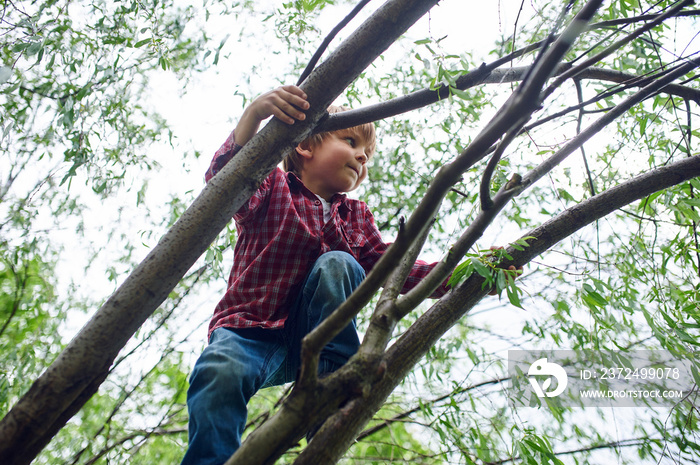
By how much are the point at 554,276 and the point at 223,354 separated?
196cm

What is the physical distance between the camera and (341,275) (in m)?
1.27

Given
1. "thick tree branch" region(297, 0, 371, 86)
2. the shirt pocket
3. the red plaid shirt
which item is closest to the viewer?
"thick tree branch" region(297, 0, 371, 86)

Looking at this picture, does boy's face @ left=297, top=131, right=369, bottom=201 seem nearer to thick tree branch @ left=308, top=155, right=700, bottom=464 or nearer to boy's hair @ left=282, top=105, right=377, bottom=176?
boy's hair @ left=282, top=105, right=377, bottom=176

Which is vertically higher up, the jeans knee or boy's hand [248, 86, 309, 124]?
boy's hand [248, 86, 309, 124]

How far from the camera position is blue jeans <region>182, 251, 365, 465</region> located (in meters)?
1.02

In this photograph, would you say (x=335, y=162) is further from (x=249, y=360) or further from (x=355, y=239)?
(x=249, y=360)

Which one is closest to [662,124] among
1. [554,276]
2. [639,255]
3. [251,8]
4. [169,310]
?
[639,255]

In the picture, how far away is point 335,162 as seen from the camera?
5.65 feet

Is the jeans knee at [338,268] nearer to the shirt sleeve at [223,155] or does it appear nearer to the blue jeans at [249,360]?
the blue jeans at [249,360]

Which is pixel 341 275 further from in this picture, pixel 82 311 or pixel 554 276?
pixel 82 311

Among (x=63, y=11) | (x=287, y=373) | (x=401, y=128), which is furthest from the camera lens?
(x=401, y=128)

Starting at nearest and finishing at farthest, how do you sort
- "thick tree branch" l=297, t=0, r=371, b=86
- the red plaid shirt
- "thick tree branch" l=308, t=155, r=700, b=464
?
"thick tree branch" l=308, t=155, r=700, b=464 < "thick tree branch" l=297, t=0, r=371, b=86 < the red plaid shirt

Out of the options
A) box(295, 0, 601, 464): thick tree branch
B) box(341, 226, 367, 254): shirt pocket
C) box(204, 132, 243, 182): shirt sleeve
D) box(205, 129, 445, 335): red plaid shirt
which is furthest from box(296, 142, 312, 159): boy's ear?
box(295, 0, 601, 464): thick tree branch

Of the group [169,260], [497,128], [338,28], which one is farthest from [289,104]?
[497,128]
